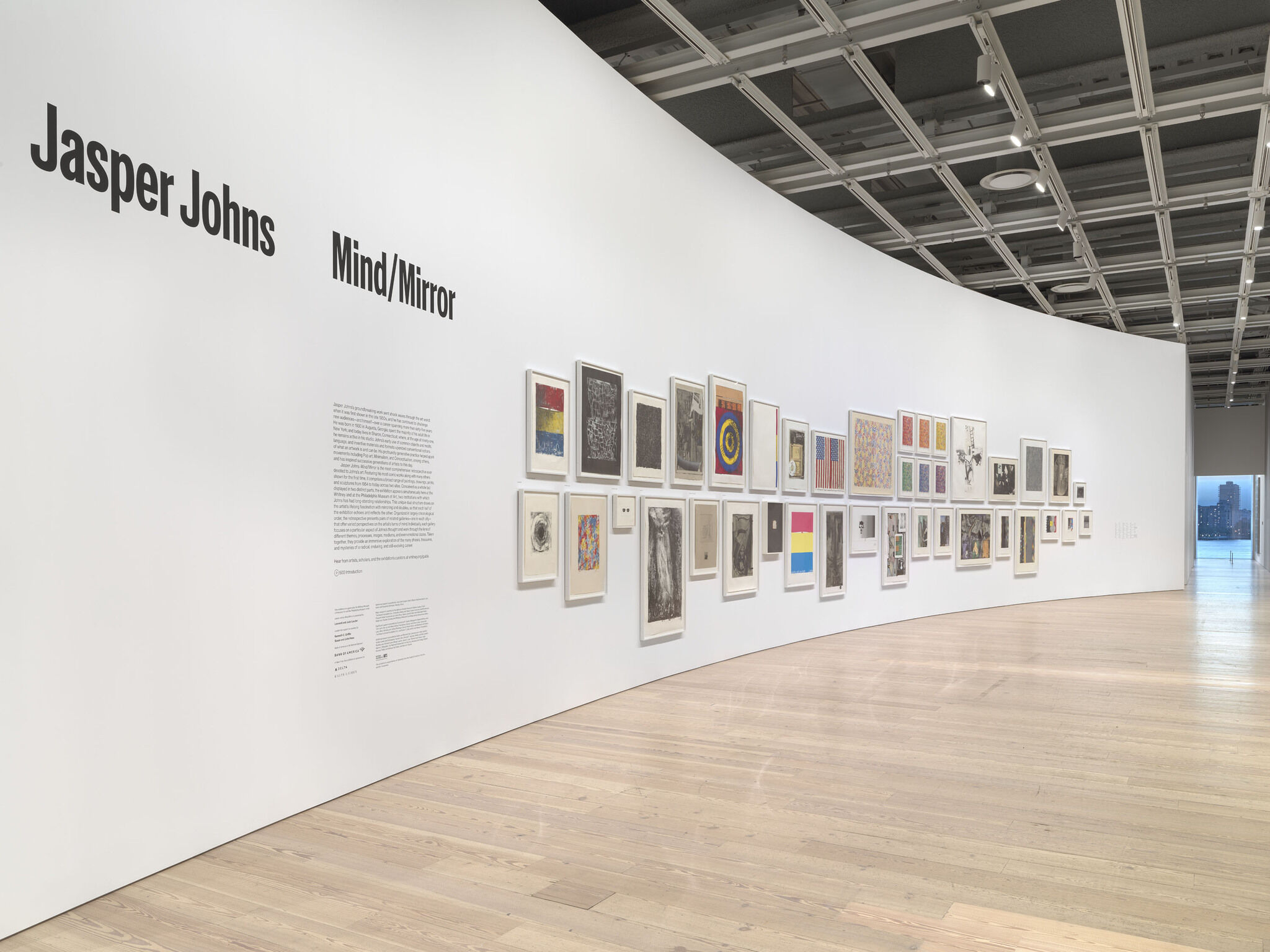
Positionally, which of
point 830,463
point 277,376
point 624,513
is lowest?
point 624,513

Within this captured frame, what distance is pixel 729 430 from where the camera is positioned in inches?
401

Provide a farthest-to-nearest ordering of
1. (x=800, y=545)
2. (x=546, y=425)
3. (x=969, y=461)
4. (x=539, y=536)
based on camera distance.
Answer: (x=969, y=461), (x=800, y=545), (x=546, y=425), (x=539, y=536)

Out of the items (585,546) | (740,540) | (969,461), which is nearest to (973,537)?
(969,461)

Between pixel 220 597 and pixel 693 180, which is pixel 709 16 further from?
pixel 220 597

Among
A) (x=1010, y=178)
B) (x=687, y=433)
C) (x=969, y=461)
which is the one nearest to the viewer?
(x=687, y=433)

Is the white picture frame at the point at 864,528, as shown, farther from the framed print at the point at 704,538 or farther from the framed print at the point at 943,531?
the framed print at the point at 704,538

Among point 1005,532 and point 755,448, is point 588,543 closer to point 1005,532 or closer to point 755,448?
point 755,448

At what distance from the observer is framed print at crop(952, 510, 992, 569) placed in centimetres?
1573

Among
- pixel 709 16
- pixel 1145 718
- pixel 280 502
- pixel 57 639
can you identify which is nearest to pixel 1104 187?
→ pixel 709 16

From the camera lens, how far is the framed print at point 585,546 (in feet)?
24.9

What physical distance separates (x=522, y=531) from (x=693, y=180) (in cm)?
457

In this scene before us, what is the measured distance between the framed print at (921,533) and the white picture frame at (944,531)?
0.22 meters

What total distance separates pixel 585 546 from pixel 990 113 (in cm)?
815

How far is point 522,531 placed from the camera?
23.0 ft
